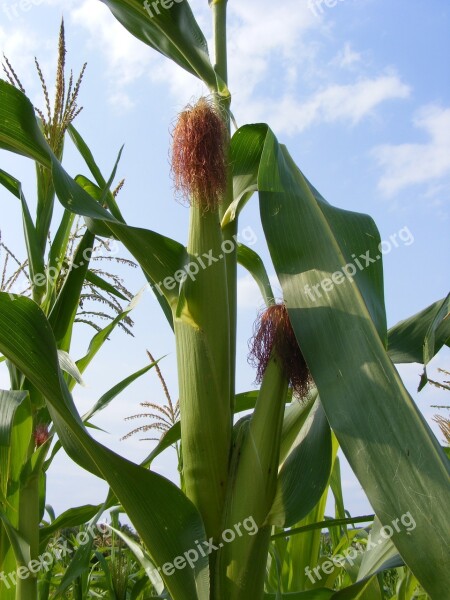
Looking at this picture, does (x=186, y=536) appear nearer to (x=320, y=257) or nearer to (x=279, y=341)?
(x=279, y=341)

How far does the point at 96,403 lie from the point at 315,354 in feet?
2.34

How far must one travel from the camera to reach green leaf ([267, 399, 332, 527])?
93 centimetres

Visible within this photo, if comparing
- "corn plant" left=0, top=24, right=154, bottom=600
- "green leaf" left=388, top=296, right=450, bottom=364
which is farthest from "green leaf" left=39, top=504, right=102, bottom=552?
"green leaf" left=388, top=296, right=450, bottom=364

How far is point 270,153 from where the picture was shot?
0.96 meters

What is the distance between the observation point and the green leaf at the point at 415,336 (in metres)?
1.15

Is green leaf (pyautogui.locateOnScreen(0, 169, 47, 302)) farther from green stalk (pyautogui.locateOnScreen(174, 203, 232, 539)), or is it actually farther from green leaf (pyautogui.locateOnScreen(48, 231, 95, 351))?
green stalk (pyautogui.locateOnScreen(174, 203, 232, 539))

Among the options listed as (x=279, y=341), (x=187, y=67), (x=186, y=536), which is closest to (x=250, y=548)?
(x=186, y=536)

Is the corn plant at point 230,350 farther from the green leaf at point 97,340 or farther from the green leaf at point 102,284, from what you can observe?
the green leaf at point 102,284

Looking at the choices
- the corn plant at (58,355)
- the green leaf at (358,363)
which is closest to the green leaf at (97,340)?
the corn plant at (58,355)

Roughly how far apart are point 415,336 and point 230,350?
400mm

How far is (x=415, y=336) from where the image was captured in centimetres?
120

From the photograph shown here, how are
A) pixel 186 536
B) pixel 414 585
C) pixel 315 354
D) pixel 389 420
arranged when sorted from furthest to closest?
pixel 414 585, pixel 186 536, pixel 315 354, pixel 389 420

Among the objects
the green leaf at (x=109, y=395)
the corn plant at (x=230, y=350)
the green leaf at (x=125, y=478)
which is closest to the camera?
the corn plant at (x=230, y=350)

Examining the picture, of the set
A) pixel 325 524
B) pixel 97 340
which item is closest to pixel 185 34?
pixel 97 340
